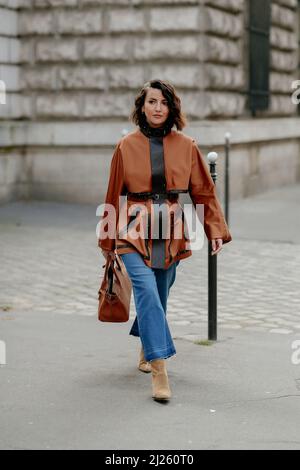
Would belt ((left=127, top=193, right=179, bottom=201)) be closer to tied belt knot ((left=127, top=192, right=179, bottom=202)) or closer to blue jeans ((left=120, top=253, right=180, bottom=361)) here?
tied belt knot ((left=127, top=192, right=179, bottom=202))

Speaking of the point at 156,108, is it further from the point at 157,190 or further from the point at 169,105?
the point at 157,190

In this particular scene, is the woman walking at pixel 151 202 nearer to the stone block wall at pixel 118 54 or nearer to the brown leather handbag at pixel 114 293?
the brown leather handbag at pixel 114 293

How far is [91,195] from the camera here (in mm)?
15484

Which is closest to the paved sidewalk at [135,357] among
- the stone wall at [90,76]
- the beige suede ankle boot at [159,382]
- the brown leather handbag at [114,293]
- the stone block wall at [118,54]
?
the beige suede ankle boot at [159,382]

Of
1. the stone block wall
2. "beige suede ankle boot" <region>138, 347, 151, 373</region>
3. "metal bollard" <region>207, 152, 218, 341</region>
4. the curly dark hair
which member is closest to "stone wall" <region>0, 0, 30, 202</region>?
the stone block wall

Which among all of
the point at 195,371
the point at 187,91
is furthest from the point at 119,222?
the point at 187,91

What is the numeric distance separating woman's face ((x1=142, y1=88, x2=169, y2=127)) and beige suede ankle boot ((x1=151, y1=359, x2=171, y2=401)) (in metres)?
1.30

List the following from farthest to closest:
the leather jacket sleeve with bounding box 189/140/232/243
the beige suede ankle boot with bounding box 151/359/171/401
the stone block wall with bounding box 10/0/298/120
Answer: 1. the stone block wall with bounding box 10/0/298/120
2. the leather jacket sleeve with bounding box 189/140/232/243
3. the beige suede ankle boot with bounding box 151/359/171/401

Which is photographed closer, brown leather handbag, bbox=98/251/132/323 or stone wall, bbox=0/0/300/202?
brown leather handbag, bbox=98/251/132/323

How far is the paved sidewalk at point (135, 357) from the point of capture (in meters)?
5.20

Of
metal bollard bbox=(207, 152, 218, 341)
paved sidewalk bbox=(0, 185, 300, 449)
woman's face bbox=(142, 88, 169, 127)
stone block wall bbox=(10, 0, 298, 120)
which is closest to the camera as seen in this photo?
paved sidewalk bbox=(0, 185, 300, 449)

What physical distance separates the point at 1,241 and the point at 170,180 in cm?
638

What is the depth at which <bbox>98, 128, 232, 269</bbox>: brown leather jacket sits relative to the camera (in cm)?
593
